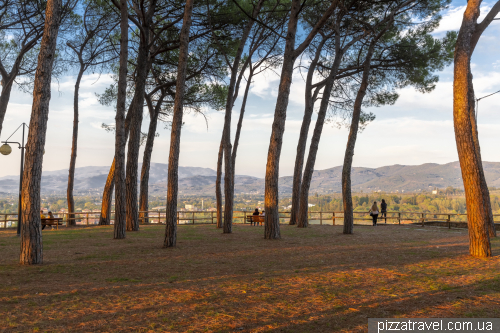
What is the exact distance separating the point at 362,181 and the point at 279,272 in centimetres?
16833

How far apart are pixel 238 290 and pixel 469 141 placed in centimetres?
635

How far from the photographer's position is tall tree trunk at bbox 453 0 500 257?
8.39 meters

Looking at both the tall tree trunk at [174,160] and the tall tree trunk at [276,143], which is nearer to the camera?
the tall tree trunk at [174,160]

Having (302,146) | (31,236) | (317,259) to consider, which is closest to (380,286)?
(317,259)

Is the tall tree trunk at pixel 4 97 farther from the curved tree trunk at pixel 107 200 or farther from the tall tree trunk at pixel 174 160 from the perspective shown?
the tall tree trunk at pixel 174 160

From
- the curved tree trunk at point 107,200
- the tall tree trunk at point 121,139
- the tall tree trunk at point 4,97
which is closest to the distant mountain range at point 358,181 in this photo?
the curved tree trunk at point 107,200

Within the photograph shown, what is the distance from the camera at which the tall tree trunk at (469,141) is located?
27.5ft

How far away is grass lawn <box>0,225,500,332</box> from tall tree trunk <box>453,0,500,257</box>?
604 mm

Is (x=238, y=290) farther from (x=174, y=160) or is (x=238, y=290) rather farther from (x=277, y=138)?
(x=277, y=138)

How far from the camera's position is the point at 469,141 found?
8.49 meters

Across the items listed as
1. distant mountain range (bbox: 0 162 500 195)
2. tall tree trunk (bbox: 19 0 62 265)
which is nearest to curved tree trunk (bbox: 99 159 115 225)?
tall tree trunk (bbox: 19 0 62 265)

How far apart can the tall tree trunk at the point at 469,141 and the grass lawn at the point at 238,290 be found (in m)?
0.60

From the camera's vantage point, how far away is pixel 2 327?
3.93 m

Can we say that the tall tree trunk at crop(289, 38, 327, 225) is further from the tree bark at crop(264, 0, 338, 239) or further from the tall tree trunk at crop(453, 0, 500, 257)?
the tall tree trunk at crop(453, 0, 500, 257)
